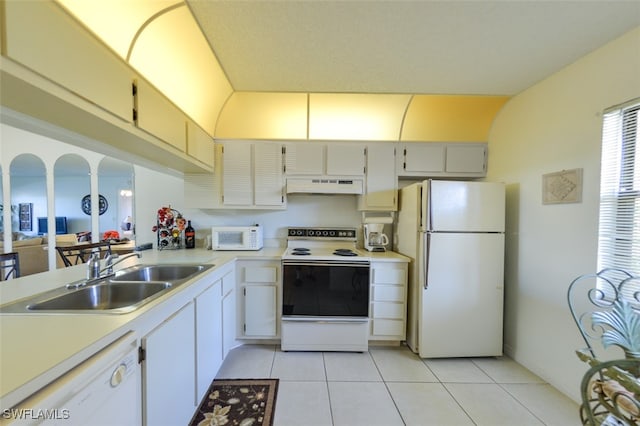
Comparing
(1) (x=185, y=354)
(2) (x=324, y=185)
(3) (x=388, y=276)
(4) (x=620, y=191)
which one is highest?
(2) (x=324, y=185)

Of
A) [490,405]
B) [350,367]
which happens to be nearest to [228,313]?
[350,367]

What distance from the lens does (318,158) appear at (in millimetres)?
2670

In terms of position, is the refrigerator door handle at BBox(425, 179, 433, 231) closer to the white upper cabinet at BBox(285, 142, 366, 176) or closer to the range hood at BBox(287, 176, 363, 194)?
the range hood at BBox(287, 176, 363, 194)

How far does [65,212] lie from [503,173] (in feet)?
33.0

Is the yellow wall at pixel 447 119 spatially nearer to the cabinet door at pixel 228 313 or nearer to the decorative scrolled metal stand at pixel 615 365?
the decorative scrolled metal stand at pixel 615 365

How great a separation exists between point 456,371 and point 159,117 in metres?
3.08

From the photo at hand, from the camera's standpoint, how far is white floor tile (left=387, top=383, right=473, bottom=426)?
5.19 ft

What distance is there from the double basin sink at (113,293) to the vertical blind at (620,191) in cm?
274

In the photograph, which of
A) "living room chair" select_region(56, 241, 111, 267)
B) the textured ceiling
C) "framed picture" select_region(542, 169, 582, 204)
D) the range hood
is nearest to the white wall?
"framed picture" select_region(542, 169, 582, 204)

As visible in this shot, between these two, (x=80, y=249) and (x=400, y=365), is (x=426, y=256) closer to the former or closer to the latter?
(x=400, y=365)

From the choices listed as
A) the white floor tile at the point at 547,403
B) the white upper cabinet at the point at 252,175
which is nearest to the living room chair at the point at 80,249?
the white upper cabinet at the point at 252,175

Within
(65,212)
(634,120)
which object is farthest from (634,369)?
(65,212)

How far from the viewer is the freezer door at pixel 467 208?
2.20 m

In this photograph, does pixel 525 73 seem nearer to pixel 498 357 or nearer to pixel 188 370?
pixel 498 357
